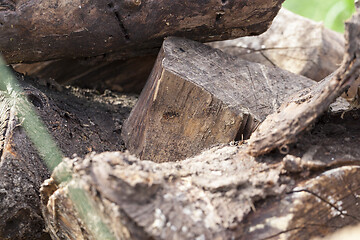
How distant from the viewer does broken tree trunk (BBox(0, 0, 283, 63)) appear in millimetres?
1808

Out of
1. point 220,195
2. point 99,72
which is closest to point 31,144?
point 220,195

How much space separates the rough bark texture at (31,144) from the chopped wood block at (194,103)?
0.15 meters

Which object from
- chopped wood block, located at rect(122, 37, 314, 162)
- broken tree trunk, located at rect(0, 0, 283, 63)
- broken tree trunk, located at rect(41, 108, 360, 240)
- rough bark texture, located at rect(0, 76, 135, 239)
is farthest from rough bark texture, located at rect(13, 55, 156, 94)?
broken tree trunk, located at rect(41, 108, 360, 240)

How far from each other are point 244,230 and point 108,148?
35.4 inches

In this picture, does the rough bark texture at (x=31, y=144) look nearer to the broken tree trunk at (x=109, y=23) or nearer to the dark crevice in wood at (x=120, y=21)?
the broken tree trunk at (x=109, y=23)

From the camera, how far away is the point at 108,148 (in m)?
1.90

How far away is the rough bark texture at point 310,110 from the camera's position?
4.02 ft

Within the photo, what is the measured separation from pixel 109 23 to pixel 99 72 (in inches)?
26.9

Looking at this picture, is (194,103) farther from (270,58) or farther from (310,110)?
(270,58)

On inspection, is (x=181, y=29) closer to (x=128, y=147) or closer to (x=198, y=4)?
(x=198, y=4)

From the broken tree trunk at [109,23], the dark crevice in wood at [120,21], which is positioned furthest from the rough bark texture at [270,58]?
the dark crevice in wood at [120,21]

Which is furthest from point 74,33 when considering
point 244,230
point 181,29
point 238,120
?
point 244,230

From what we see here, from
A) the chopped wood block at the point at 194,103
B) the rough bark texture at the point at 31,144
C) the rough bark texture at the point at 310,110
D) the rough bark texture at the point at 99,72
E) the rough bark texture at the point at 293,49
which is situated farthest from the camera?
the rough bark texture at the point at 293,49

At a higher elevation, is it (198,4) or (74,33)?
(74,33)
